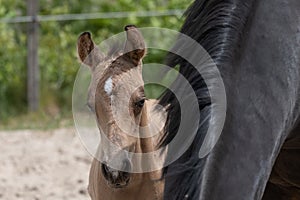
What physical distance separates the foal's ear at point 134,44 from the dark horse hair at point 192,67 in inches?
50.3

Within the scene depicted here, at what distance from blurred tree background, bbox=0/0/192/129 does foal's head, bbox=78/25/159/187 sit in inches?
179

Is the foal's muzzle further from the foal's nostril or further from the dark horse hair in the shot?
the dark horse hair

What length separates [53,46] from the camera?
363 inches

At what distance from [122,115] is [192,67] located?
52.0 inches

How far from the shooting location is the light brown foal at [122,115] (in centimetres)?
356

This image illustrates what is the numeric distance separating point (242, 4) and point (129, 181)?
5.06ft

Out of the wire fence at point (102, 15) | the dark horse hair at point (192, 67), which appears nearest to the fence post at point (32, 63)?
the wire fence at point (102, 15)

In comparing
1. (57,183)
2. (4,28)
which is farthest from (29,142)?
(4,28)

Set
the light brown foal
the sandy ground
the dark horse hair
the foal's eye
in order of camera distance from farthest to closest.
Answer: the sandy ground, the foal's eye, the light brown foal, the dark horse hair

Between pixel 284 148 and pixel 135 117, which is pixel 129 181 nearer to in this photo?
pixel 135 117

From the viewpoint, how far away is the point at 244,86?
225 centimetres

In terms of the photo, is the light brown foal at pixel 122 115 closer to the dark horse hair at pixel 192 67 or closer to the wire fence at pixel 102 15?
the dark horse hair at pixel 192 67

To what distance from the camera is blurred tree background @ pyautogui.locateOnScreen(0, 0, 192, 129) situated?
28.8 feet

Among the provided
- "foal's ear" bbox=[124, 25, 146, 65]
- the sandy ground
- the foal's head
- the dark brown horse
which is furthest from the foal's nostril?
the sandy ground
